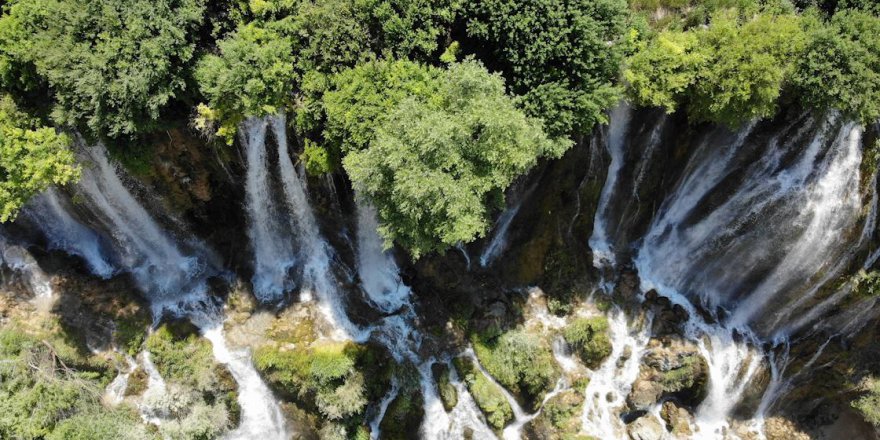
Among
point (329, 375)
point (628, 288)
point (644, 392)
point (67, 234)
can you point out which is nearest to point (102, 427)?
point (67, 234)

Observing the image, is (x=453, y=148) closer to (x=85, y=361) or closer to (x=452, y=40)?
(x=452, y=40)

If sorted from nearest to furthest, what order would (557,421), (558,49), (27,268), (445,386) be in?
(558,49), (27,268), (445,386), (557,421)

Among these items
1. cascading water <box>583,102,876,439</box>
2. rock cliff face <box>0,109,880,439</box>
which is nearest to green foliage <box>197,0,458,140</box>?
rock cliff face <box>0,109,880,439</box>

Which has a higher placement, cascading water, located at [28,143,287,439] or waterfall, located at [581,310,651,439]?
waterfall, located at [581,310,651,439]

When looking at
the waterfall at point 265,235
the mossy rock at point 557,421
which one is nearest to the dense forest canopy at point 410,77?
the waterfall at point 265,235

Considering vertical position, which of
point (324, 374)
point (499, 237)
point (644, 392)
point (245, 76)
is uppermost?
point (245, 76)

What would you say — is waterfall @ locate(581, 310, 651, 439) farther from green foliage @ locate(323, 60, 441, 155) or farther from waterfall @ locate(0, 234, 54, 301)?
waterfall @ locate(0, 234, 54, 301)

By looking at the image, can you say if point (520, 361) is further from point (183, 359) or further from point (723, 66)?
point (183, 359)
